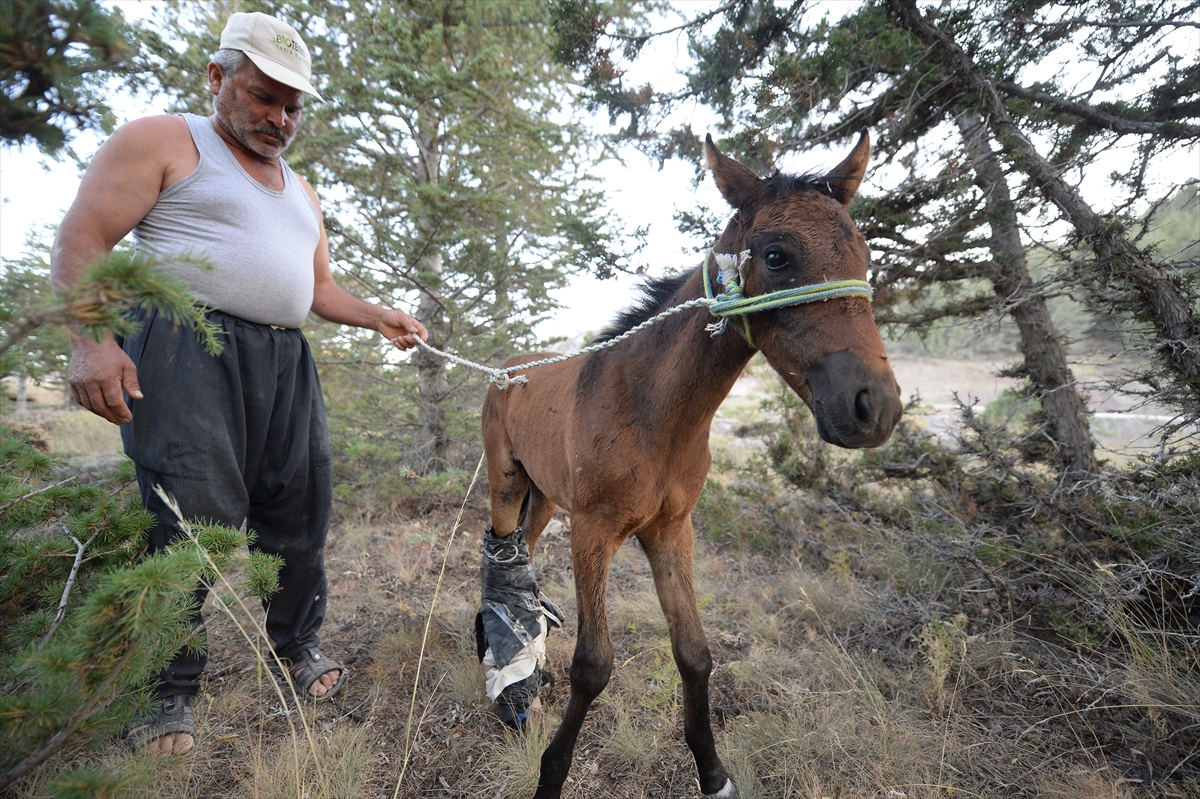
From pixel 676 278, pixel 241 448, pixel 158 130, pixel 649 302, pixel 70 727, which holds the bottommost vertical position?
pixel 70 727

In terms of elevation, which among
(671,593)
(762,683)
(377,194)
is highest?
(377,194)

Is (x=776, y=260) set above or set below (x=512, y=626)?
above

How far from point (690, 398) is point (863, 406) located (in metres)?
0.67

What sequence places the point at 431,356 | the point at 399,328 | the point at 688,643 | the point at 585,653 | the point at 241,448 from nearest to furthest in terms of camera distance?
the point at 585,653, the point at 688,643, the point at 241,448, the point at 399,328, the point at 431,356

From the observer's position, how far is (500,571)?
2.87 meters

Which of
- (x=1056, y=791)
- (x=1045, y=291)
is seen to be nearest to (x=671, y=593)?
(x=1056, y=791)

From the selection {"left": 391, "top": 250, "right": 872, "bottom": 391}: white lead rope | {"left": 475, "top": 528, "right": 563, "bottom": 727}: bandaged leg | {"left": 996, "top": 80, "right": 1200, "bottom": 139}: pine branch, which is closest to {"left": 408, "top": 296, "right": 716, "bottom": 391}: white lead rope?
{"left": 391, "top": 250, "right": 872, "bottom": 391}: white lead rope

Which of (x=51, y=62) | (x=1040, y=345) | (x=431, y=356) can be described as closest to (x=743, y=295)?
(x=51, y=62)

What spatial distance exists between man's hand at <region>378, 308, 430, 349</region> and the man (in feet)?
1.22

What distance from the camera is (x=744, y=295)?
1684 mm

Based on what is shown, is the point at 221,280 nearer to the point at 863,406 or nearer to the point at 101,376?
the point at 101,376

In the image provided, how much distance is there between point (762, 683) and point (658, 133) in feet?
16.2

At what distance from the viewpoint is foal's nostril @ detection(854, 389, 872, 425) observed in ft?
4.37

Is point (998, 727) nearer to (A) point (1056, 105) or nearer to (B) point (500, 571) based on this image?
(B) point (500, 571)
